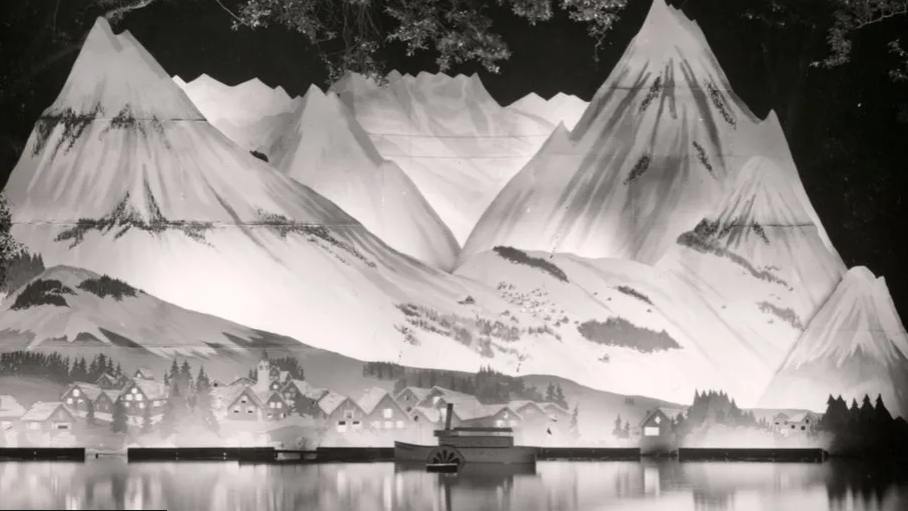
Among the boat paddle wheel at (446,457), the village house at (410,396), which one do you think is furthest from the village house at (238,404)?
the boat paddle wheel at (446,457)

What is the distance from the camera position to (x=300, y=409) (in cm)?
1591

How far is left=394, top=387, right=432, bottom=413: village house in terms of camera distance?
15.9 m

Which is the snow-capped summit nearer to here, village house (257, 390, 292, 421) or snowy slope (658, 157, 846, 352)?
village house (257, 390, 292, 421)

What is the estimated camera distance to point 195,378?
15.8 meters

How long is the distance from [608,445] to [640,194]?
2.54 metres

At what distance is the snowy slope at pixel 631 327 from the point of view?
52.7 feet

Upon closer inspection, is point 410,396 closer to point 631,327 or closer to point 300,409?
point 300,409

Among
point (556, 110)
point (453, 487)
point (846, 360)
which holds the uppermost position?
point (556, 110)

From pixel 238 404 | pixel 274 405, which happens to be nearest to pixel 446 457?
pixel 274 405

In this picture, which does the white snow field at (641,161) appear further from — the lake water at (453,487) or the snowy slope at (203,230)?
the lake water at (453,487)

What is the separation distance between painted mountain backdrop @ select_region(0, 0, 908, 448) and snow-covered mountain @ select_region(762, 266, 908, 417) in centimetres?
2

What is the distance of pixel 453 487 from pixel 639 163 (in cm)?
486

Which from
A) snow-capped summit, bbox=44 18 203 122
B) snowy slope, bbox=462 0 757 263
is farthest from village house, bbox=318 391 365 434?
snow-capped summit, bbox=44 18 203 122

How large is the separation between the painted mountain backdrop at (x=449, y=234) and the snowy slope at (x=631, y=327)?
0.07ft
